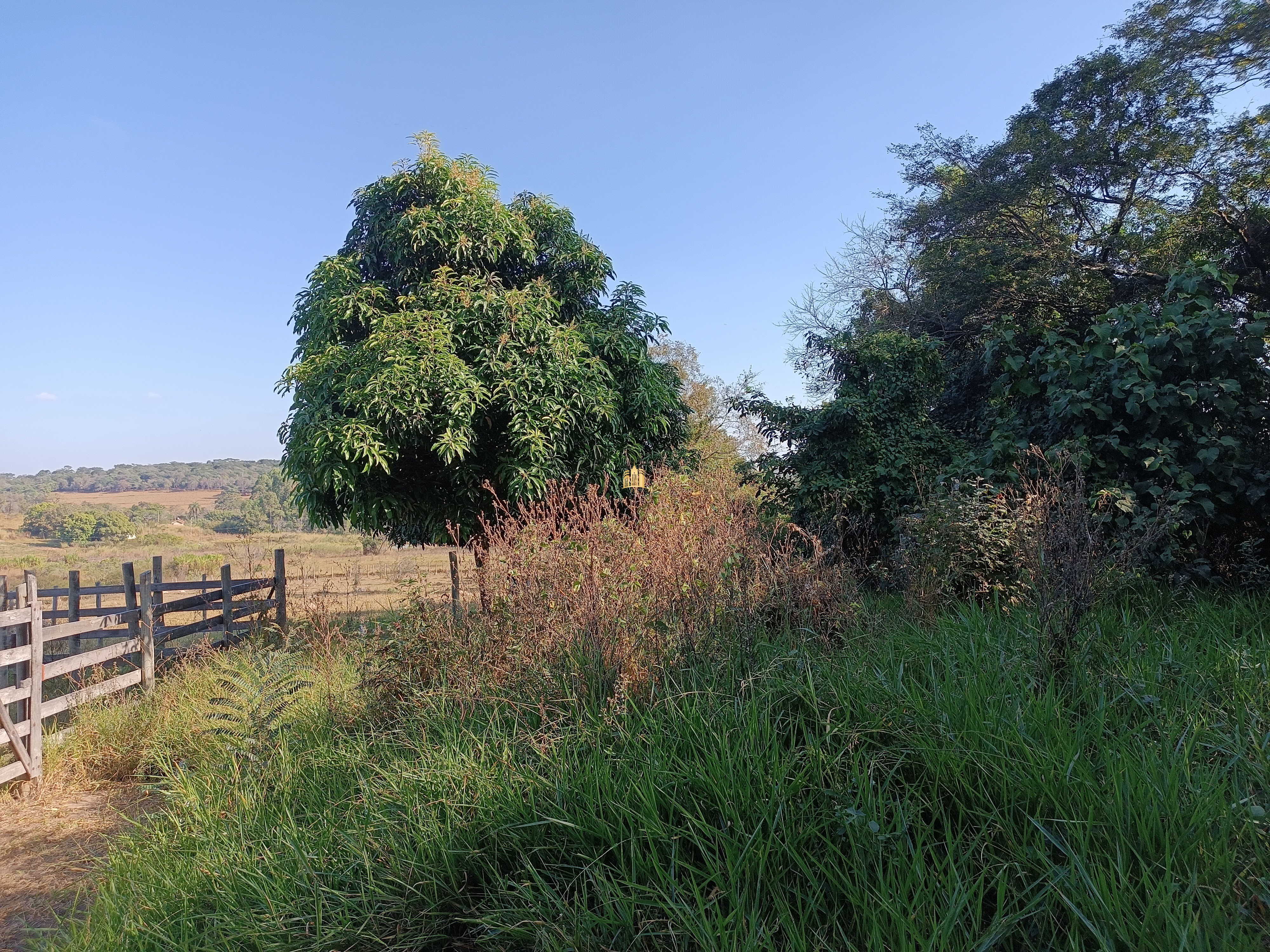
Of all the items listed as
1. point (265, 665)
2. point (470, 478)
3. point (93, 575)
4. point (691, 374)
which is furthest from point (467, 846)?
point (93, 575)

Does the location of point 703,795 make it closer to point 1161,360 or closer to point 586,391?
point 1161,360

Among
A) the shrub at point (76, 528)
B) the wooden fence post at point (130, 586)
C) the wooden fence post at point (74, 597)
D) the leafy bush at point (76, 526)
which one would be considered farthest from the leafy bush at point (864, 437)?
the shrub at point (76, 528)

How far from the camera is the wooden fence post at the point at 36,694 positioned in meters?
5.91

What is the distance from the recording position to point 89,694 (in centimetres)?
673

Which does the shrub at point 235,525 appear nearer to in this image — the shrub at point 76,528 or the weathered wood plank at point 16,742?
the shrub at point 76,528

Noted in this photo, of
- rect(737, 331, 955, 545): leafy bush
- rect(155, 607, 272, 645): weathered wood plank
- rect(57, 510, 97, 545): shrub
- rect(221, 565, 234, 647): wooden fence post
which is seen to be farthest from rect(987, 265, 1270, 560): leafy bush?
rect(57, 510, 97, 545): shrub

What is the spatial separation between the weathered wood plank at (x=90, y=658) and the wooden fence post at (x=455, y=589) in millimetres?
4012

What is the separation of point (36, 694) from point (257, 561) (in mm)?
5561

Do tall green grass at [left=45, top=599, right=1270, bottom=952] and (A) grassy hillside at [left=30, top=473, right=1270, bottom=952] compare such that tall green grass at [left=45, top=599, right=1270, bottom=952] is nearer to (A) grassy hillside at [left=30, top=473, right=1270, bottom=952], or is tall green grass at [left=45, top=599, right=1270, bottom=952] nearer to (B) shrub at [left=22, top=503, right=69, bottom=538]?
(A) grassy hillside at [left=30, top=473, right=1270, bottom=952]

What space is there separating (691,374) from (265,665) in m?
18.1

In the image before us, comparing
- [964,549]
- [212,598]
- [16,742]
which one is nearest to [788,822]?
[964,549]

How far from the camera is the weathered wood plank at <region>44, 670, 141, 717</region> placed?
645 centimetres

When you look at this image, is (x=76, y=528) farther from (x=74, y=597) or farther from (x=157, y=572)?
(x=157, y=572)

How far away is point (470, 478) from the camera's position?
8477 mm
